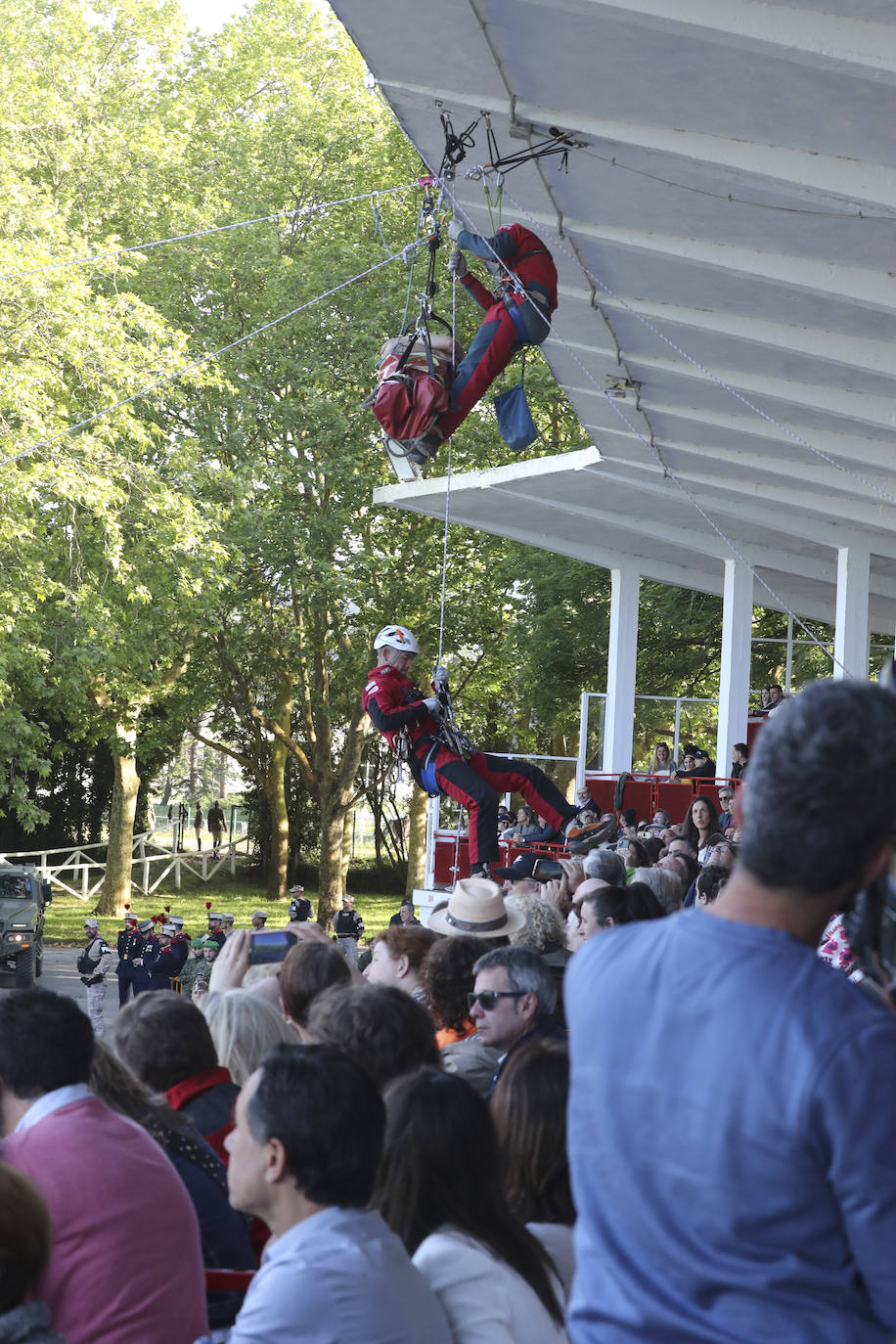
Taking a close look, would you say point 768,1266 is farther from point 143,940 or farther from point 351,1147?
point 143,940

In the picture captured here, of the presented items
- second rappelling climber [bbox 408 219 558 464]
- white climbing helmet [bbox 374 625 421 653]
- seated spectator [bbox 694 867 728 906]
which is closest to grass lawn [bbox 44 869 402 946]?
white climbing helmet [bbox 374 625 421 653]

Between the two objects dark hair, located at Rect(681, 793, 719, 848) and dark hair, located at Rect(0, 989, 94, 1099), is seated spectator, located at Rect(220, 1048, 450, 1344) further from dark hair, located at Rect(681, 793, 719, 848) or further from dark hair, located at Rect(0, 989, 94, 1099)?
dark hair, located at Rect(681, 793, 719, 848)

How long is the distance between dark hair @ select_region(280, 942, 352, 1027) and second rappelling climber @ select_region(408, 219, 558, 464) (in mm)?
3752

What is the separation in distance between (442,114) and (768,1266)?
7.68 metres

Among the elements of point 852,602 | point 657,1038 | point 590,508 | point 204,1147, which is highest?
point 590,508

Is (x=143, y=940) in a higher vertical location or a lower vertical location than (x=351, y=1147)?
lower

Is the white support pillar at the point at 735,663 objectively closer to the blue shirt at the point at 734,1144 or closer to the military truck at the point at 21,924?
the military truck at the point at 21,924

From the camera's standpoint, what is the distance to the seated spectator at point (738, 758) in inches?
640

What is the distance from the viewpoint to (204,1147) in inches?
144

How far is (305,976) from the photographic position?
17.4 ft

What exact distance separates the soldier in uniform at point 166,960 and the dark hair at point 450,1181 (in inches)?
495

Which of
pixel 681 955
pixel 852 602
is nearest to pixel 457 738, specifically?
pixel 852 602

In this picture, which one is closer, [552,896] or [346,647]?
[552,896]

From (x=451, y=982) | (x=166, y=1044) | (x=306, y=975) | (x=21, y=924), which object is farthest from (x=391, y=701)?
(x=21, y=924)
